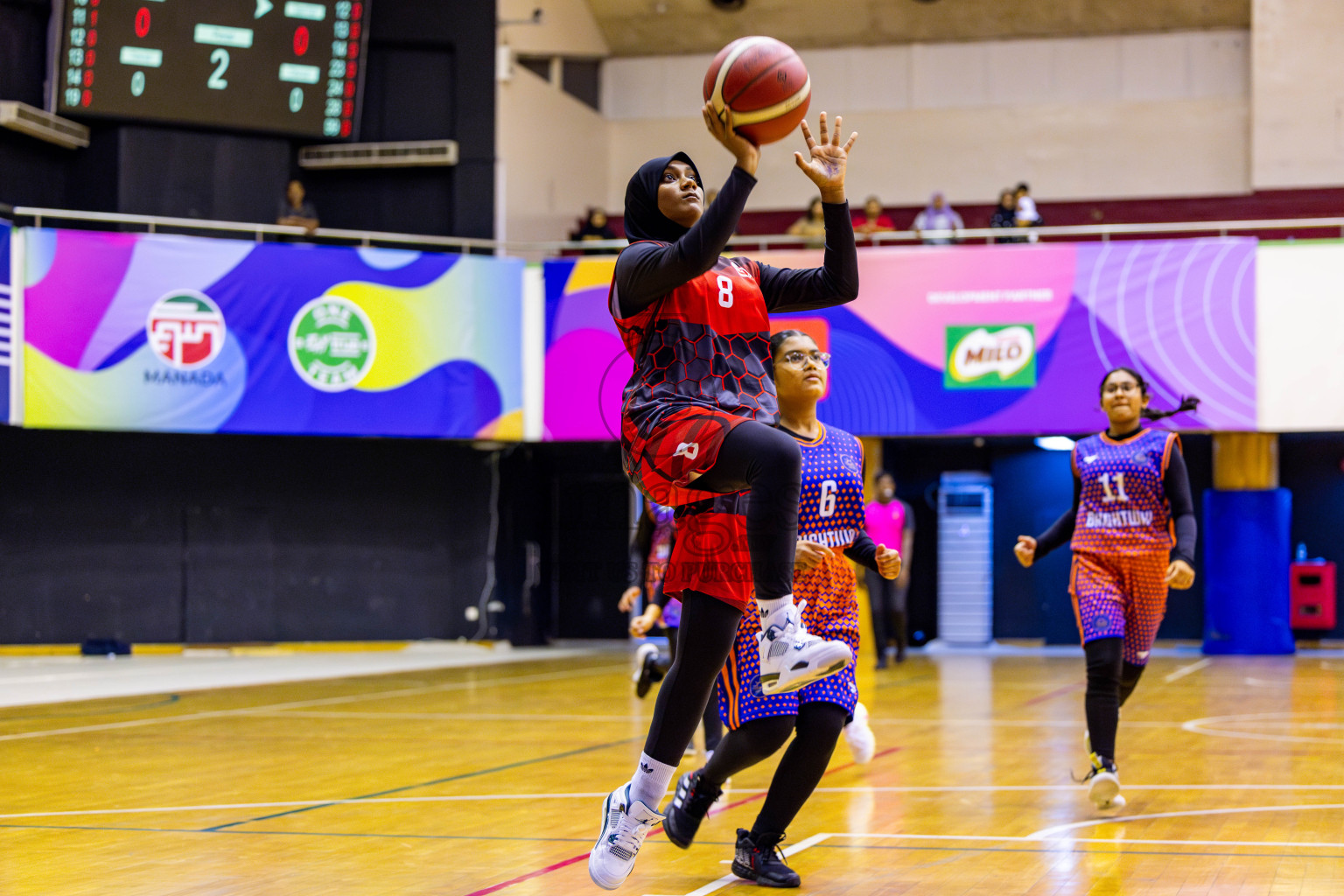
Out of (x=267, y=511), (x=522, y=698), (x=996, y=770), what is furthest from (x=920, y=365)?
(x=996, y=770)

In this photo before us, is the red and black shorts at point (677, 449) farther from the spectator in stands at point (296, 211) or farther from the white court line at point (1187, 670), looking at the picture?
the spectator in stands at point (296, 211)

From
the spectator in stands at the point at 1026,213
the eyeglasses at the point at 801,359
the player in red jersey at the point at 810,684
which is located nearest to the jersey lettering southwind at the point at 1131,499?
the player in red jersey at the point at 810,684

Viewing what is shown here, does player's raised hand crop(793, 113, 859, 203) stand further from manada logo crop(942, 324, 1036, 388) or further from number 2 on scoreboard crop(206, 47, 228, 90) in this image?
number 2 on scoreboard crop(206, 47, 228, 90)

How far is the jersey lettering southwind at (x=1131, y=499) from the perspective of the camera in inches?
252

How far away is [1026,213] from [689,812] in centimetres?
1549

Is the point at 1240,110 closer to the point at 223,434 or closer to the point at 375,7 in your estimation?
the point at 375,7

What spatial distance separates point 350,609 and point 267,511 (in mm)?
1696

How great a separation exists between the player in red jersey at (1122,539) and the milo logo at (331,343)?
1261 centimetres

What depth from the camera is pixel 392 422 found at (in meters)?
18.0

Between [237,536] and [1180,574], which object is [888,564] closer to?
[1180,574]

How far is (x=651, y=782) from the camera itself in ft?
12.6

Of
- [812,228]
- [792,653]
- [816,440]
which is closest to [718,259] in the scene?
[792,653]

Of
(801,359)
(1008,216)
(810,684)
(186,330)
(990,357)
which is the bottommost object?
(810,684)

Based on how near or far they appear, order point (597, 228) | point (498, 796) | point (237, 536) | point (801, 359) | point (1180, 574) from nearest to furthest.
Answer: point (801, 359) < point (1180, 574) < point (498, 796) < point (237, 536) < point (597, 228)
